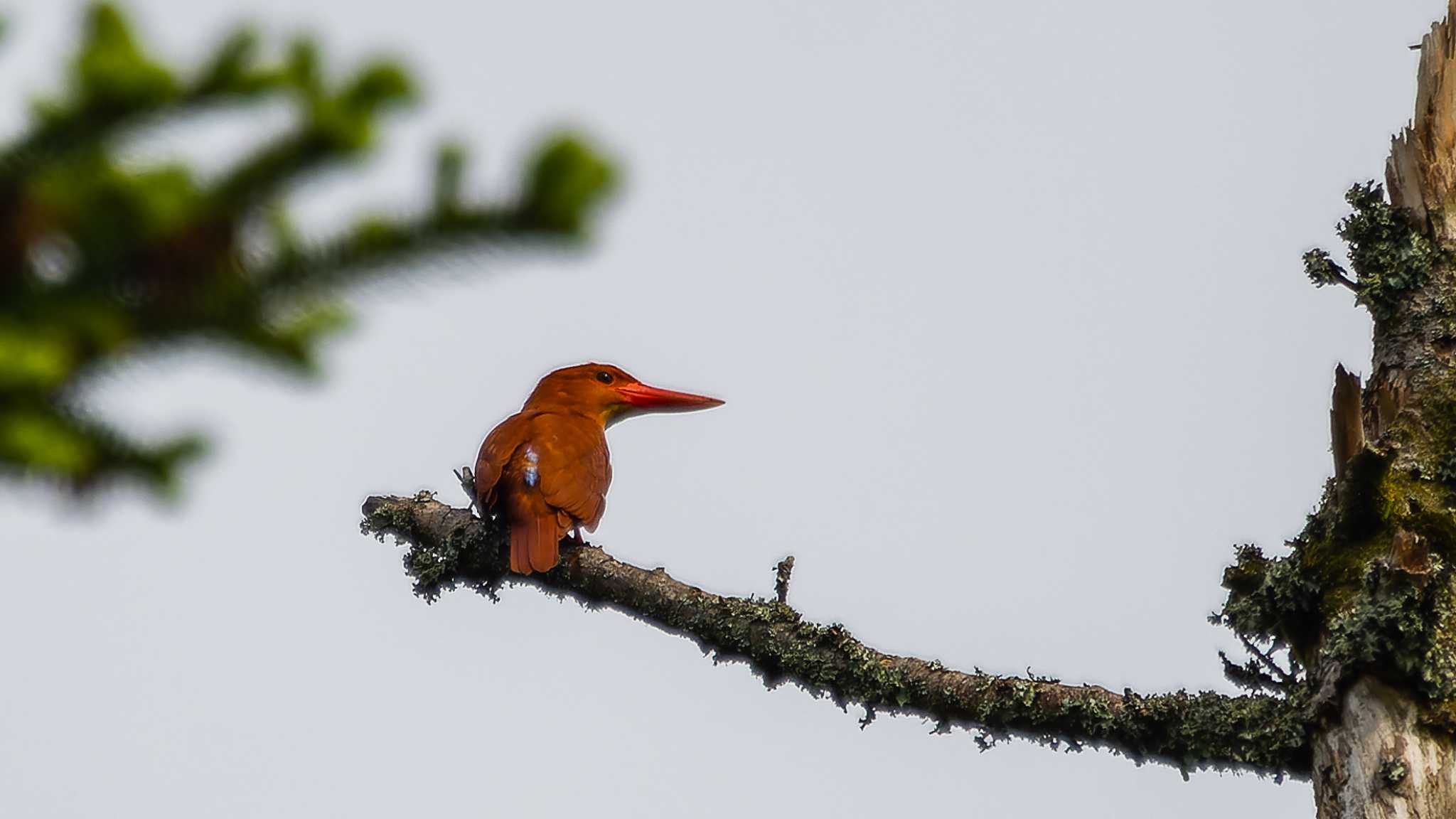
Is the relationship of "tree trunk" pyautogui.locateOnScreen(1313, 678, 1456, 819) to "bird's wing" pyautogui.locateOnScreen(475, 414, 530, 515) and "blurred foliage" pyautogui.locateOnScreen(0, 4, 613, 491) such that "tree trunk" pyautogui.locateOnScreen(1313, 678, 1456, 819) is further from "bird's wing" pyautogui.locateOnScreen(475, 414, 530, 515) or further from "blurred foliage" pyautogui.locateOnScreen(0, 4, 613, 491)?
"bird's wing" pyautogui.locateOnScreen(475, 414, 530, 515)

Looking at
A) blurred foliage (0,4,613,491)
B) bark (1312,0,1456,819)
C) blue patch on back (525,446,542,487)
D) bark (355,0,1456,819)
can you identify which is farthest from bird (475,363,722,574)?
blurred foliage (0,4,613,491)

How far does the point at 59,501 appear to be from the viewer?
94cm

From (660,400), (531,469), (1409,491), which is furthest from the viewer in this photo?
(660,400)

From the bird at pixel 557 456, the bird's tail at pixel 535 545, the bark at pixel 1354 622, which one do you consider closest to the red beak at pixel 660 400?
the bird at pixel 557 456

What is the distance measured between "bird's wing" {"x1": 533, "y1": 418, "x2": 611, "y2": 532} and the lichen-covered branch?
2.85 ft

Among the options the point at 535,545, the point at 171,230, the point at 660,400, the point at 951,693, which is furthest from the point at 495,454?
the point at 171,230

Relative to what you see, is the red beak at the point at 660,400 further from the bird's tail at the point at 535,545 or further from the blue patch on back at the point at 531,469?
the bird's tail at the point at 535,545

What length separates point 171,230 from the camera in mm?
907

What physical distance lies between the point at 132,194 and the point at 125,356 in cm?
11

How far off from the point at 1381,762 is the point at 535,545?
290 centimetres

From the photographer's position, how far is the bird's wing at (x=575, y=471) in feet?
18.6

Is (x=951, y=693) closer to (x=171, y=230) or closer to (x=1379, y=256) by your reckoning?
(x=1379, y=256)

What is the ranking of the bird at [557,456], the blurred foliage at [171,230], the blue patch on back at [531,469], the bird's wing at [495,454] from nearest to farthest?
the blurred foliage at [171,230], the bird at [557,456], the bird's wing at [495,454], the blue patch on back at [531,469]

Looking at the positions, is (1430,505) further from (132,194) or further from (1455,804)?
(132,194)
